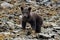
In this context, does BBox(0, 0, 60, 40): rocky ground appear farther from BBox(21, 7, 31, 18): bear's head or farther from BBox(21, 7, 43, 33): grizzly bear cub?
BBox(21, 7, 31, 18): bear's head

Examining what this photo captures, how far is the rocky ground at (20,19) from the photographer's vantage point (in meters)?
10.1

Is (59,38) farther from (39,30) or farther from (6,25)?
(6,25)

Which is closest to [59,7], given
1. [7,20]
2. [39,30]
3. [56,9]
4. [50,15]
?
[56,9]

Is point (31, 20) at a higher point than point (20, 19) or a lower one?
higher

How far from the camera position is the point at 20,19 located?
12.5 m

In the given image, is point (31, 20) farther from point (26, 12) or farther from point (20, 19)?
point (20, 19)

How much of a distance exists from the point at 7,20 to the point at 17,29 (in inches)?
52.8

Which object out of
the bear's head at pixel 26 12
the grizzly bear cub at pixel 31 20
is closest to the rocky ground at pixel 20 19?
the grizzly bear cub at pixel 31 20

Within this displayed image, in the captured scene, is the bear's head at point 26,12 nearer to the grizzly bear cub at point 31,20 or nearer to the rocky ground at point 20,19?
the grizzly bear cub at point 31,20

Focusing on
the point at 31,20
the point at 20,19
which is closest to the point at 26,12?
the point at 31,20

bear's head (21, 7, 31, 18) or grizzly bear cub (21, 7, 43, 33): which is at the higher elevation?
Answer: bear's head (21, 7, 31, 18)

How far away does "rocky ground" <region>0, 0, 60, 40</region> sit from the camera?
10117 millimetres

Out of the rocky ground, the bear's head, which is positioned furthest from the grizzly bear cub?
the rocky ground

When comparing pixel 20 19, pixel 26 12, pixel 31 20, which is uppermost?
pixel 26 12
